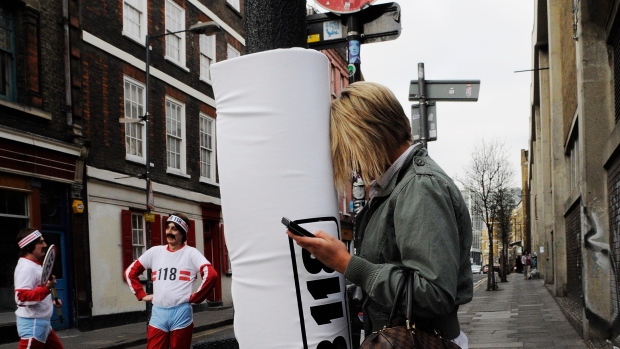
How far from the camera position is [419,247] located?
6.46 ft

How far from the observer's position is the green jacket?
1.96m

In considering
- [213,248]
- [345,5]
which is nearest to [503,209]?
[213,248]

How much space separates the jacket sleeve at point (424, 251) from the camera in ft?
6.41

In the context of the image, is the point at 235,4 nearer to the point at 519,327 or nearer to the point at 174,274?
the point at 519,327

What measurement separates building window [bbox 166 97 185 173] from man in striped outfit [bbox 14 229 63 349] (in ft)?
49.3

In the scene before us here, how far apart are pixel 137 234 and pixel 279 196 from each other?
738 inches

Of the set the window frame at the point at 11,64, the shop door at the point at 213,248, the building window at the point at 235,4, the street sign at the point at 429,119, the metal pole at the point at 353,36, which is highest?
the building window at the point at 235,4

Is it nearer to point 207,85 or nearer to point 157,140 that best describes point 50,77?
point 157,140

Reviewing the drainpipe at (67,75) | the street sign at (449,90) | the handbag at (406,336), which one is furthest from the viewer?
the drainpipe at (67,75)

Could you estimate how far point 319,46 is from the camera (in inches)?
221

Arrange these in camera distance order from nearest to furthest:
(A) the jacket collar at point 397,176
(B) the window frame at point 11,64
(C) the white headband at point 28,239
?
1. (A) the jacket collar at point 397,176
2. (C) the white headband at point 28,239
3. (B) the window frame at point 11,64

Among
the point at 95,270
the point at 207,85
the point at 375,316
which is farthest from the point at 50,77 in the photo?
the point at 375,316

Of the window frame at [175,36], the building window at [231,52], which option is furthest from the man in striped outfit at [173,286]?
the building window at [231,52]

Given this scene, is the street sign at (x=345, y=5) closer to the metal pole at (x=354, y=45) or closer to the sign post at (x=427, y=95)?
the metal pole at (x=354, y=45)
